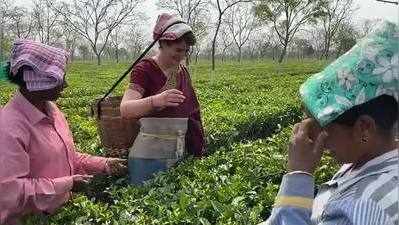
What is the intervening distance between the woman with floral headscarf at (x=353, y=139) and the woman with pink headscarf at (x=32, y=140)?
1482 mm

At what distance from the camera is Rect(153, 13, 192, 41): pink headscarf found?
3.33 m

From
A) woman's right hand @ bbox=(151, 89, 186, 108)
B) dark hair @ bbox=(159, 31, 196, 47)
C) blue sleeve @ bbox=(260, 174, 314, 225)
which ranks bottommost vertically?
blue sleeve @ bbox=(260, 174, 314, 225)

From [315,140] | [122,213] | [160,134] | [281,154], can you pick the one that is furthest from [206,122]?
[315,140]

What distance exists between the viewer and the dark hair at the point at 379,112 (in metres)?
1.36

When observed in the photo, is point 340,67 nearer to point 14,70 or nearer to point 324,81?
point 324,81

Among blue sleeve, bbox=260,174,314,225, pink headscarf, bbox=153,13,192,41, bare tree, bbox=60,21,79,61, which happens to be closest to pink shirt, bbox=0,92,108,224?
pink headscarf, bbox=153,13,192,41

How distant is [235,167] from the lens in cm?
402

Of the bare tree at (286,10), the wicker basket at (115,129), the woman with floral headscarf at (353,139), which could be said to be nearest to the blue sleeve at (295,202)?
the woman with floral headscarf at (353,139)

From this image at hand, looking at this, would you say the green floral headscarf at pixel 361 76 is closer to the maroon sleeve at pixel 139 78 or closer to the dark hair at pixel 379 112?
the dark hair at pixel 379 112

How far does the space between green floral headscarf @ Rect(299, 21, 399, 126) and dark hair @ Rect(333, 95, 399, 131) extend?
0.02m

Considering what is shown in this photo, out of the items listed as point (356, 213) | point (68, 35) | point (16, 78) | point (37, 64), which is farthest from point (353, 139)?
point (68, 35)

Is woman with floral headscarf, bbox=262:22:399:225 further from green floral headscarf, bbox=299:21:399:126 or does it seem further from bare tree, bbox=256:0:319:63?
bare tree, bbox=256:0:319:63

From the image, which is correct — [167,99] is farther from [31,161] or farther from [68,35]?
[68,35]

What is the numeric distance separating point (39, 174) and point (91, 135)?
18.7 feet
